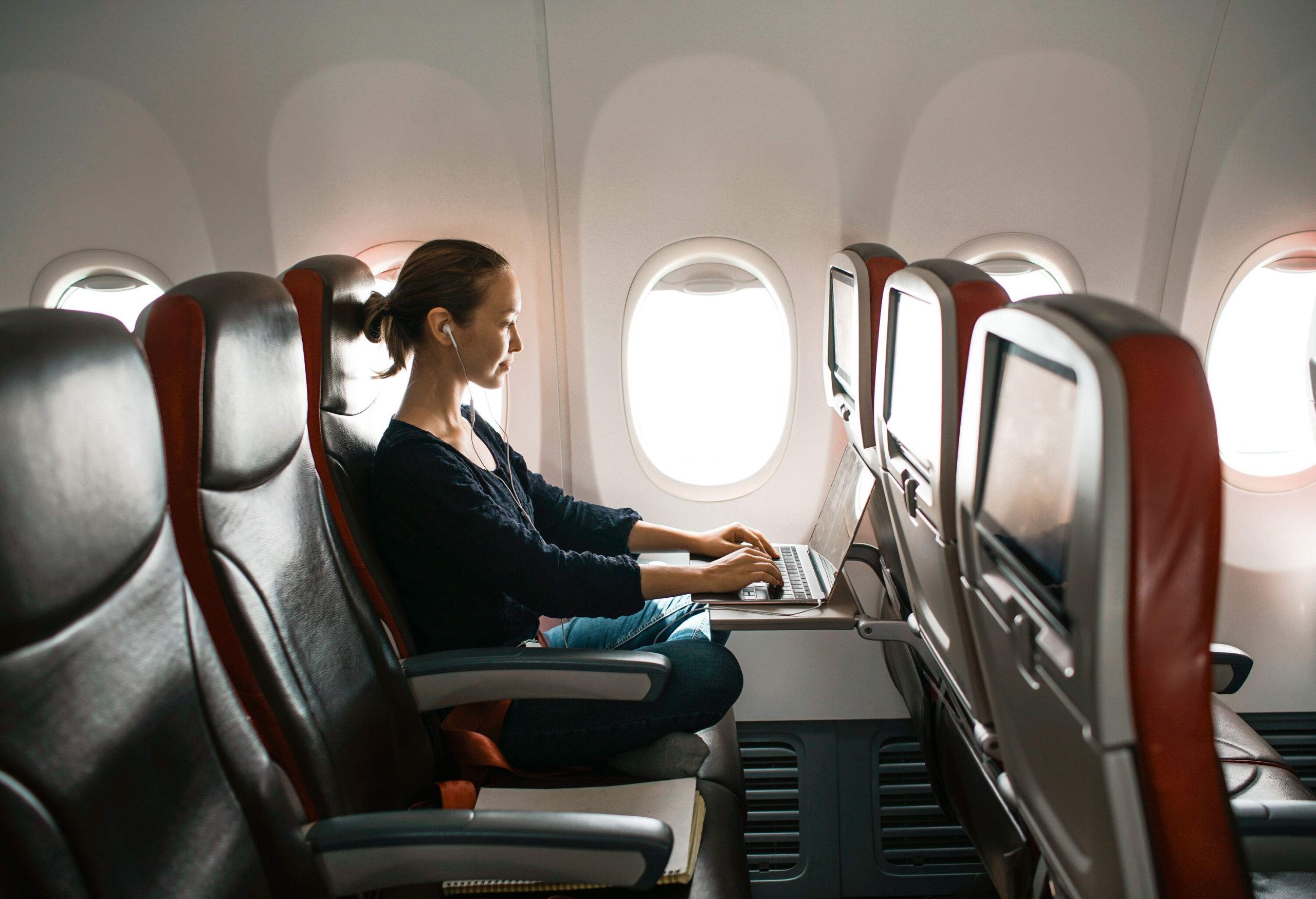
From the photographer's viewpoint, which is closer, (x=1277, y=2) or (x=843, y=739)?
(x=1277, y=2)

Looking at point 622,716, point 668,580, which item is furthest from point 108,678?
point 668,580

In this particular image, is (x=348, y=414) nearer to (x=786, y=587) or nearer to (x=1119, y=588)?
(x=786, y=587)

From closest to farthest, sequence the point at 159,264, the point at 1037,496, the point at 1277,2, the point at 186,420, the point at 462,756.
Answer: the point at 1037,496
the point at 186,420
the point at 462,756
the point at 1277,2
the point at 159,264

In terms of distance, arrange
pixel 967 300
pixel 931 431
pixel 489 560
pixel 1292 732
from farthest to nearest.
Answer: pixel 1292 732, pixel 489 560, pixel 931 431, pixel 967 300

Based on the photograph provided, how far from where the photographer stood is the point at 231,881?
0.98m

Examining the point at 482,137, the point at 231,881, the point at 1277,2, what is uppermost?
the point at 1277,2

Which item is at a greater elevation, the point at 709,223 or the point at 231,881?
the point at 709,223

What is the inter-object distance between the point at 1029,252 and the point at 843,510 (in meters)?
1.06

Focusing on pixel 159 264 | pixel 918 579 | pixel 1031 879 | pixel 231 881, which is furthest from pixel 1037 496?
pixel 159 264

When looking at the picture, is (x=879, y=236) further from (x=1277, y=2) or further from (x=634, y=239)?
(x=1277, y=2)

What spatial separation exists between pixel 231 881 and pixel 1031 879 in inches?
40.3

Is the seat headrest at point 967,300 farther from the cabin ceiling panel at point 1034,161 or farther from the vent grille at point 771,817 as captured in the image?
the vent grille at point 771,817

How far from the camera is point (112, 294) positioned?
112 inches

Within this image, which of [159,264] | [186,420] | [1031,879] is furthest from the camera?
[159,264]
